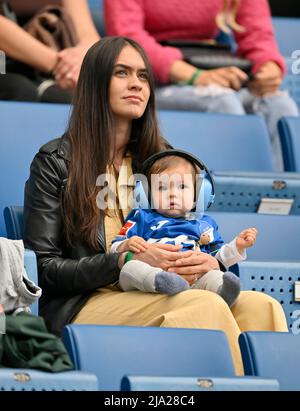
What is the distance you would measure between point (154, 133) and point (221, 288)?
0.58 metres

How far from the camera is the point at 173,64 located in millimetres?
4633

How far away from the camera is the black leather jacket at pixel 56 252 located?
128 inches

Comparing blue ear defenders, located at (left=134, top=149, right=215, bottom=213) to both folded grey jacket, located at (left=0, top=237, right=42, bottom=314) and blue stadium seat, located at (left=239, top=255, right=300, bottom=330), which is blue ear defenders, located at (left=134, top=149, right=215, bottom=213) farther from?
folded grey jacket, located at (left=0, top=237, right=42, bottom=314)

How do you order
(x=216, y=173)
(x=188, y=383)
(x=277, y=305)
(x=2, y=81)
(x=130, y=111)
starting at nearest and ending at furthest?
(x=188, y=383) → (x=277, y=305) → (x=130, y=111) → (x=216, y=173) → (x=2, y=81)

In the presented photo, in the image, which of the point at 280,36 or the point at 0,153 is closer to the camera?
the point at 0,153

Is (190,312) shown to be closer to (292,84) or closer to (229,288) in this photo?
(229,288)

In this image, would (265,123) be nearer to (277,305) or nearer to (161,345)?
(277,305)

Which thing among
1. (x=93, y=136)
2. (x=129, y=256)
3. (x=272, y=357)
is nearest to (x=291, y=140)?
(x=93, y=136)

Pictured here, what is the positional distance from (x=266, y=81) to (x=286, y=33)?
646 millimetres

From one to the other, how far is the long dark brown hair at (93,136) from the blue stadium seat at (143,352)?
1.99 feet

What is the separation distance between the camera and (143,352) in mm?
2750

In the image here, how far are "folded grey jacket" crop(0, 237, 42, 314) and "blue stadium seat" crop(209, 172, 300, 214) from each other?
1.02m

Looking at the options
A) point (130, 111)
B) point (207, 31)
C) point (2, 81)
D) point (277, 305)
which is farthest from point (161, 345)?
point (207, 31)

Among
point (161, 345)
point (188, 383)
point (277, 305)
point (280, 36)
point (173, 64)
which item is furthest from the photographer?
point (280, 36)
